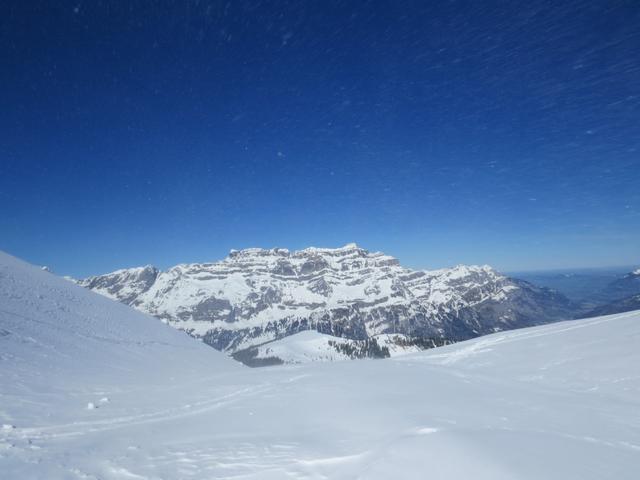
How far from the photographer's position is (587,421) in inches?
366

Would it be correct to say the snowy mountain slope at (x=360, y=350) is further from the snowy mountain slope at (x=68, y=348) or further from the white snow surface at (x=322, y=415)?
the white snow surface at (x=322, y=415)

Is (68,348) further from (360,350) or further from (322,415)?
(360,350)

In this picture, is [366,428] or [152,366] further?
[152,366]

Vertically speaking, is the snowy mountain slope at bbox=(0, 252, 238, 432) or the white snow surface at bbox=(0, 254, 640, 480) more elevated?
the snowy mountain slope at bbox=(0, 252, 238, 432)

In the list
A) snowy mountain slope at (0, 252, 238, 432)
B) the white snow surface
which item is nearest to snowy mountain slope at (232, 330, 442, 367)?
snowy mountain slope at (0, 252, 238, 432)

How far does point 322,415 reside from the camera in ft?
31.1

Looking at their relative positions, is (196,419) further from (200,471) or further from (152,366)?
(152,366)

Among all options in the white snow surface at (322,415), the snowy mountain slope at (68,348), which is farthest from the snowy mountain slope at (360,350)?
the white snow surface at (322,415)

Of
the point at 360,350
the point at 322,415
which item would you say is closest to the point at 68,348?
the point at 322,415

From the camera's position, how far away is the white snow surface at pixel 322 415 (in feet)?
19.7

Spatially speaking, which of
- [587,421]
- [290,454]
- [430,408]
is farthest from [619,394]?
[290,454]

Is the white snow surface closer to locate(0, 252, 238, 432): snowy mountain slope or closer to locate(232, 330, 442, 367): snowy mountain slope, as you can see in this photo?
locate(0, 252, 238, 432): snowy mountain slope

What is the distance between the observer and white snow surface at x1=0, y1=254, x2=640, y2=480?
6.02 metres

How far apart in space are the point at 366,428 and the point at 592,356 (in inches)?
598
